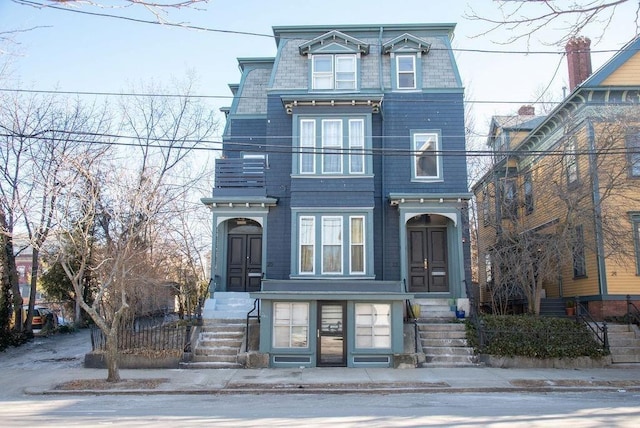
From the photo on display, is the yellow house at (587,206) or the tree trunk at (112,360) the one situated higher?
the yellow house at (587,206)

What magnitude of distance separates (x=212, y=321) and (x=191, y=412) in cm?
826

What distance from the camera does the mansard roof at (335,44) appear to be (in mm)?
21812

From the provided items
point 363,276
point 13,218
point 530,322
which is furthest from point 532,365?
point 13,218

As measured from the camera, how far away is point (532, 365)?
16.4 meters

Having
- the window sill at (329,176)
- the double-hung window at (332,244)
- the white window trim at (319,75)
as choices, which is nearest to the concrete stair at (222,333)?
the double-hung window at (332,244)

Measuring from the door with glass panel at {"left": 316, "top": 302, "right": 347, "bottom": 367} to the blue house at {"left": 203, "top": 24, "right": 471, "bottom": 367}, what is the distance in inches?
95.6

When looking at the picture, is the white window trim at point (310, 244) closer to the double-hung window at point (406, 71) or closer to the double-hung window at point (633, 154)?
the double-hung window at point (406, 71)

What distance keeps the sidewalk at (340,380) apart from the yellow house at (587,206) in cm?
469

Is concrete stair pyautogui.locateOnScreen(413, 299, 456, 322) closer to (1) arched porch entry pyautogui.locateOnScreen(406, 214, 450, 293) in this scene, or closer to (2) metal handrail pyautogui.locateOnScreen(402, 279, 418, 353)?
(2) metal handrail pyautogui.locateOnScreen(402, 279, 418, 353)

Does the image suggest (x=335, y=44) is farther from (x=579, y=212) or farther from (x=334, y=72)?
(x=579, y=212)

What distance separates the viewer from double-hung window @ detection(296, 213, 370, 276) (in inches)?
797

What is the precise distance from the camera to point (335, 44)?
2189 centimetres

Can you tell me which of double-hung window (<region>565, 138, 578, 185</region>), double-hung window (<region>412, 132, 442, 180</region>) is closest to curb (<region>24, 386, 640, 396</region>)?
double-hung window (<region>412, 132, 442, 180</region>)

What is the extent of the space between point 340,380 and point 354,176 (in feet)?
27.2
